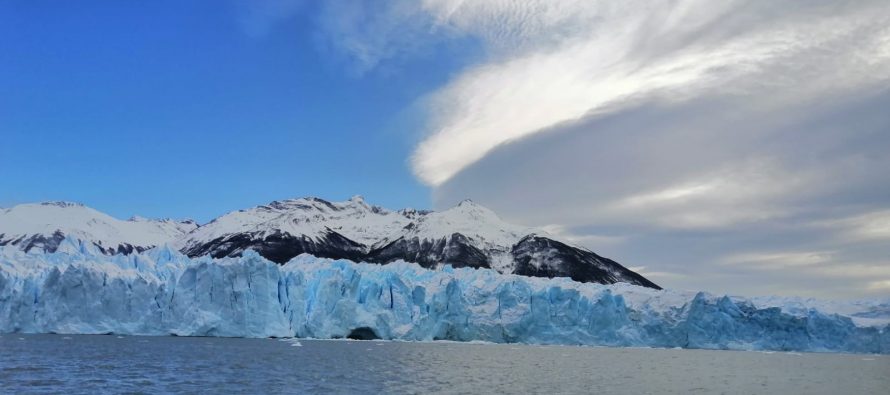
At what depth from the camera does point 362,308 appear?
224 ft

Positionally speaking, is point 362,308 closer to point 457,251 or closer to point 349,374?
point 349,374

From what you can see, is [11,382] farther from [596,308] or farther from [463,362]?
[596,308]

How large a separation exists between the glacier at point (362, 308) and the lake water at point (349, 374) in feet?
34.5

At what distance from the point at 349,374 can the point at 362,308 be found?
108 ft

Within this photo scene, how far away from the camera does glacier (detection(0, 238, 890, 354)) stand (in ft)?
201

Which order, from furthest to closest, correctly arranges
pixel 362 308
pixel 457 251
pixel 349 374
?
pixel 457 251 → pixel 362 308 → pixel 349 374

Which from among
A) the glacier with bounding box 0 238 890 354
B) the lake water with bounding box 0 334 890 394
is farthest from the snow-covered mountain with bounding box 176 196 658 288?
the lake water with bounding box 0 334 890 394

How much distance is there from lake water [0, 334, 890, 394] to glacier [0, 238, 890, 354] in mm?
10504

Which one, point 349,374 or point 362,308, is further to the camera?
point 362,308

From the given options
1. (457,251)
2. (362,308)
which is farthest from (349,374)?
(457,251)

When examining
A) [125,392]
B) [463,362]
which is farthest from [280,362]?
[125,392]

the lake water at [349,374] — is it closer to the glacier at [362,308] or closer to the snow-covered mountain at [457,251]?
the glacier at [362,308]

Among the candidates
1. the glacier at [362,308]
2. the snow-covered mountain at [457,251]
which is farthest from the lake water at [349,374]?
the snow-covered mountain at [457,251]

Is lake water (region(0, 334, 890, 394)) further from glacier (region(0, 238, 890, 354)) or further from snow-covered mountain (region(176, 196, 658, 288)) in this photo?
snow-covered mountain (region(176, 196, 658, 288))
